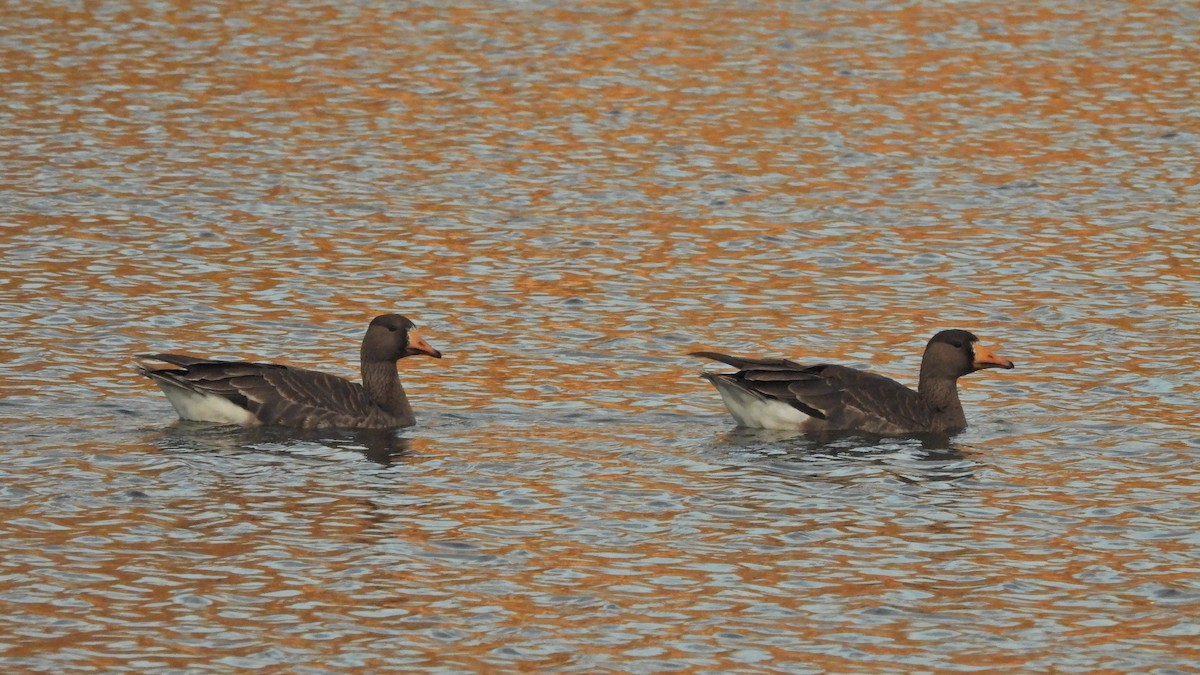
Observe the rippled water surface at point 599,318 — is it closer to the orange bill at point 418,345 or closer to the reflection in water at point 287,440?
the reflection in water at point 287,440

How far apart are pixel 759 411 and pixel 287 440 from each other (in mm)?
4006

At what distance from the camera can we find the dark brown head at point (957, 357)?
18453mm

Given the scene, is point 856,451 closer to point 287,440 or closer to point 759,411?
point 759,411

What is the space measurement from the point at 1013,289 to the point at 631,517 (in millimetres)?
9272

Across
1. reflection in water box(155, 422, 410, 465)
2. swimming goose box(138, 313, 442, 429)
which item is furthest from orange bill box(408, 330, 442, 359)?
reflection in water box(155, 422, 410, 465)

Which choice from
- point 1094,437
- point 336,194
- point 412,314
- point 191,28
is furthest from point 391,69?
point 1094,437

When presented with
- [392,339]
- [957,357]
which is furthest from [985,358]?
[392,339]

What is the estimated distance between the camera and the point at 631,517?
597 inches

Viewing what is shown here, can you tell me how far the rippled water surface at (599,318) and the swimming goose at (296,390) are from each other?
0.30 m

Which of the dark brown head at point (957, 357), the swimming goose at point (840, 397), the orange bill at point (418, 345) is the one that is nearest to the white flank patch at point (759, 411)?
the swimming goose at point (840, 397)

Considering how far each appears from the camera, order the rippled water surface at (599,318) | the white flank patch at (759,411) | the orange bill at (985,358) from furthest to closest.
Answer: the orange bill at (985,358), the white flank patch at (759,411), the rippled water surface at (599,318)

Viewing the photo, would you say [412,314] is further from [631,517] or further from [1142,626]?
[1142,626]

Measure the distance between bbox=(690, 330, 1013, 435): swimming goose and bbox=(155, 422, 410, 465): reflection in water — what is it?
9.32 ft

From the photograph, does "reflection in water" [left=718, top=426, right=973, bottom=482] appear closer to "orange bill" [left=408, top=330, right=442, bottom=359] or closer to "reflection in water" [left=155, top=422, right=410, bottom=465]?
"orange bill" [left=408, top=330, right=442, bottom=359]
